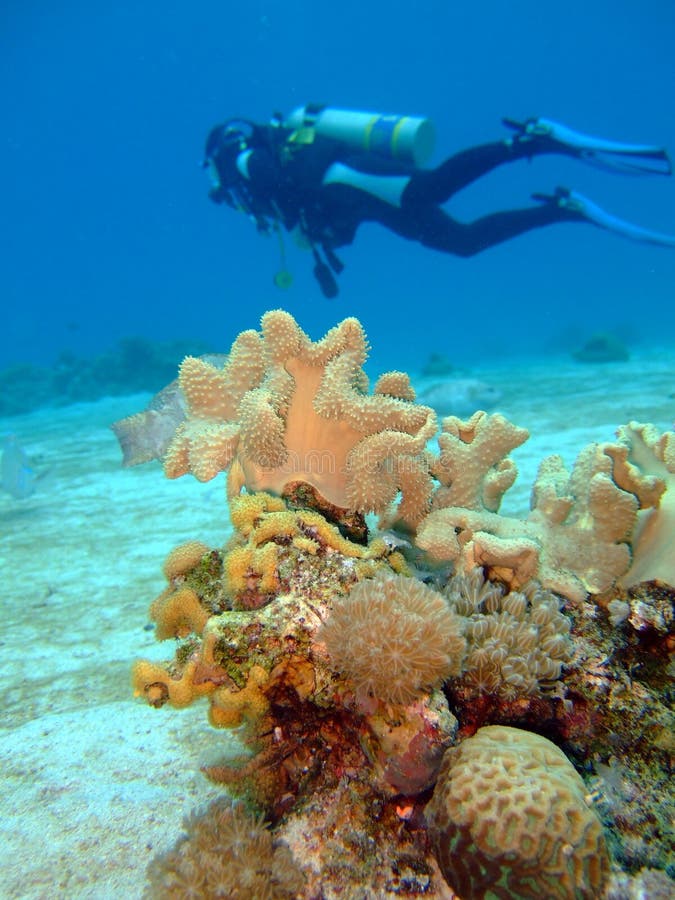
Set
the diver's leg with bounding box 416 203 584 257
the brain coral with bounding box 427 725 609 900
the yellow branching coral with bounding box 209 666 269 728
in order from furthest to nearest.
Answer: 1. the diver's leg with bounding box 416 203 584 257
2. the yellow branching coral with bounding box 209 666 269 728
3. the brain coral with bounding box 427 725 609 900

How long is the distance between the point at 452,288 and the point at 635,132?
47.2 meters

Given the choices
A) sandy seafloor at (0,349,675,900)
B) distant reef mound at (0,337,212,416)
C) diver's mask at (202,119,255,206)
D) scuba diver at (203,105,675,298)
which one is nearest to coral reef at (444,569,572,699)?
sandy seafloor at (0,349,675,900)

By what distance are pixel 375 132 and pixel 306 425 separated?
8.87 m

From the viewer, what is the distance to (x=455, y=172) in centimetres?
914

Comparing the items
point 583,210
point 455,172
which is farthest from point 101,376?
point 583,210

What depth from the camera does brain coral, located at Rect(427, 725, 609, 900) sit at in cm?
134

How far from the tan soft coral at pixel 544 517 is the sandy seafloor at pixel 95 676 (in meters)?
1.66

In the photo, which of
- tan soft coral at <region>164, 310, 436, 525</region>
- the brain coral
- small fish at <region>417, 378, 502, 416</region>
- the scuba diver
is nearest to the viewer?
the brain coral

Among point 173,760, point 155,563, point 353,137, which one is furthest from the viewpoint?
point 353,137

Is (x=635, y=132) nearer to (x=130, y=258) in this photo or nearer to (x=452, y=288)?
(x=452, y=288)

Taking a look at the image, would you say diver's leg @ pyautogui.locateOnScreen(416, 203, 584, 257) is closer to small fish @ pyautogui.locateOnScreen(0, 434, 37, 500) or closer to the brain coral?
small fish @ pyautogui.locateOnScreen(0, 434, 37, 500)

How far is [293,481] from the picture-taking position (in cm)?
251

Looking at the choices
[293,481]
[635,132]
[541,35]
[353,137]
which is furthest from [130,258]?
[293,481]

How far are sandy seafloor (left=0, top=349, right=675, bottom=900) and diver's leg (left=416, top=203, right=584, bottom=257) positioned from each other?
4030mm
